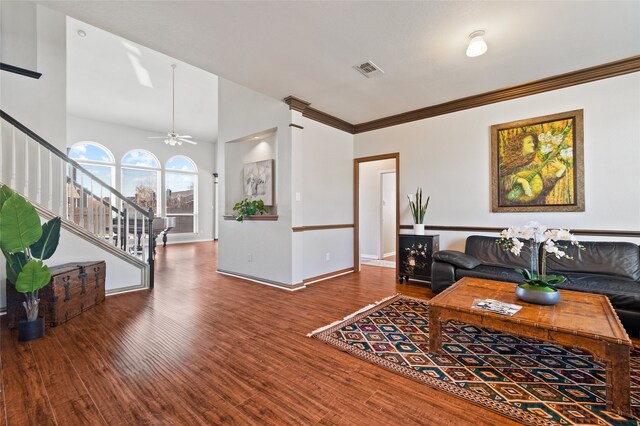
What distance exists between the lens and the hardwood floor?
1.53 m

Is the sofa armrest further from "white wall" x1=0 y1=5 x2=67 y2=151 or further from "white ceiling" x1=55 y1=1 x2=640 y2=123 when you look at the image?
"white wall" x1=0 y1=5 x2=67 y2=151

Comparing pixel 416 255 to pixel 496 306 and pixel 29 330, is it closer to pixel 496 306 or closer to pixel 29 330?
pixel 496 306

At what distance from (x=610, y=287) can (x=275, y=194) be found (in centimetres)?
424

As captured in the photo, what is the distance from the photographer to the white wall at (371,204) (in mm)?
6625

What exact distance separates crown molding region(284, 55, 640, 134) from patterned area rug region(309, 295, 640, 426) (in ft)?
10.0

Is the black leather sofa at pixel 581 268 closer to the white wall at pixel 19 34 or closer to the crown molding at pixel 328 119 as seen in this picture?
the crown molding at pixel 328 119

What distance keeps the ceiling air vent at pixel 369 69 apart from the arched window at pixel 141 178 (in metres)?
8.50

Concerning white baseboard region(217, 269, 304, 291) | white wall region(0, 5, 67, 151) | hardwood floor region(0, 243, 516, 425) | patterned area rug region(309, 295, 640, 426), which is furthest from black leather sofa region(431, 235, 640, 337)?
white wall region(0, 5, 67, 151)

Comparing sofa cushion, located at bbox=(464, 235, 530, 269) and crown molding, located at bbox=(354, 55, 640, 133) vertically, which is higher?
crown molding, located at bbox=(354, 55, 640, 133)

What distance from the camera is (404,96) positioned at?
403cm

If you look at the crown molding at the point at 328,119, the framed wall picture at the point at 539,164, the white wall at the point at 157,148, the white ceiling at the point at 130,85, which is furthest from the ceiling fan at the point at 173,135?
the framed wall picture at the point at 539,164

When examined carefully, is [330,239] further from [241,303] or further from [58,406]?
[58,406]

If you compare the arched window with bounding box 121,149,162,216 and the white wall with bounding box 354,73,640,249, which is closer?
the white wall with bounding box 354,73,640,249

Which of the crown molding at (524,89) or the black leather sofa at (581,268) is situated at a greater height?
the crown molding at (524,89)
